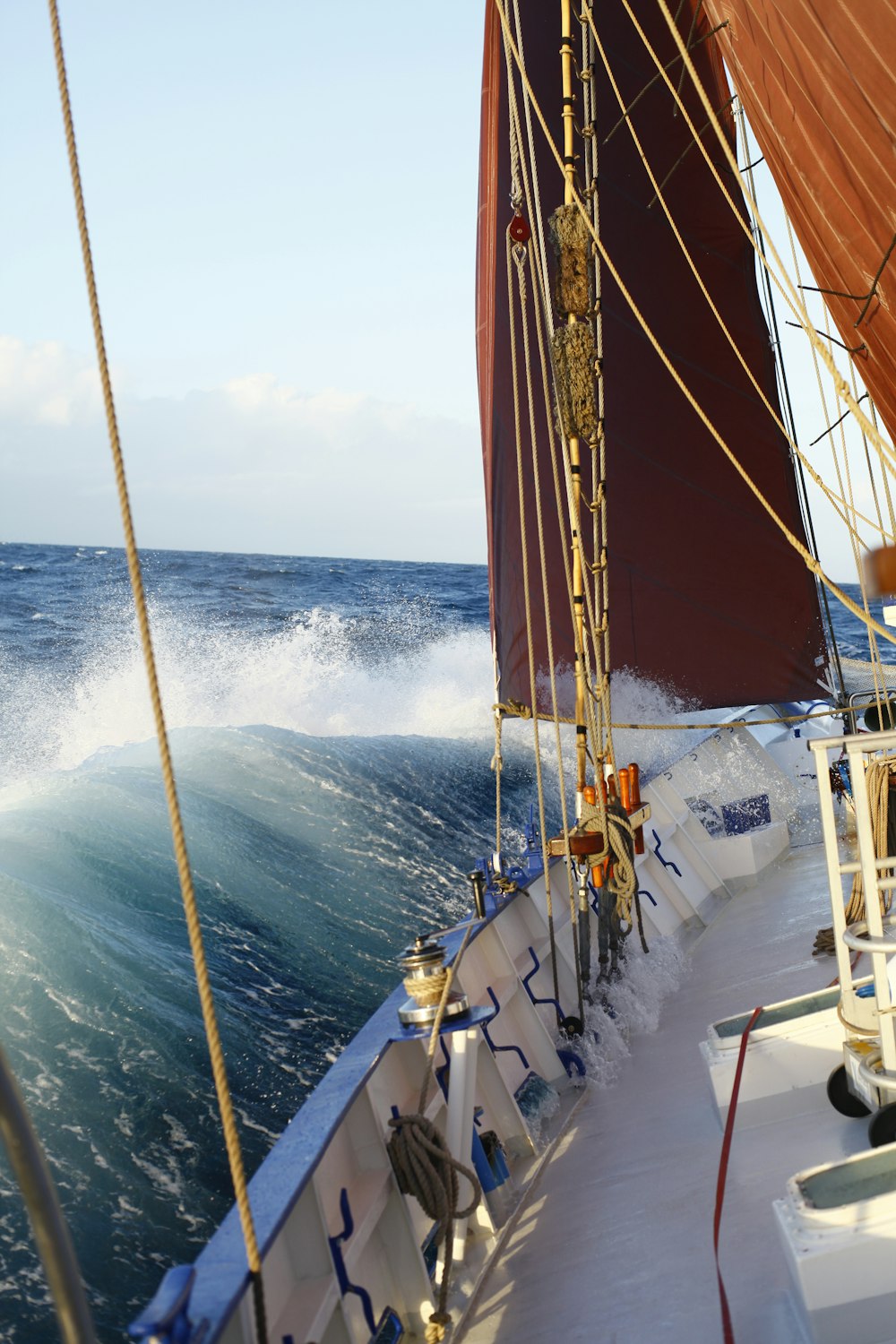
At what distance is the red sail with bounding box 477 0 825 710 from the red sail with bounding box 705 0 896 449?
3.18 metres

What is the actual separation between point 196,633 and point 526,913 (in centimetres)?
1594

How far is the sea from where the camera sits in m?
3.70

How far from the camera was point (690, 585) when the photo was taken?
6.69 m

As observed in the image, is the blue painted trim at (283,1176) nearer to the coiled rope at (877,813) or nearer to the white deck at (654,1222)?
the white deck at (654,1222)

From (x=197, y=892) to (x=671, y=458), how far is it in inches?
141

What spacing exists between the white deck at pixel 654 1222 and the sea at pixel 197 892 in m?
1.15

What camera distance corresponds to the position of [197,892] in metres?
6.54

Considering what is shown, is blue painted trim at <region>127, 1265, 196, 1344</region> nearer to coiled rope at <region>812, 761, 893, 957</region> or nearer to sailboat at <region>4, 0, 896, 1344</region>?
sailboat at <region>4, 0, 896, 1344</region>

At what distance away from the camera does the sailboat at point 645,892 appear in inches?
87.7

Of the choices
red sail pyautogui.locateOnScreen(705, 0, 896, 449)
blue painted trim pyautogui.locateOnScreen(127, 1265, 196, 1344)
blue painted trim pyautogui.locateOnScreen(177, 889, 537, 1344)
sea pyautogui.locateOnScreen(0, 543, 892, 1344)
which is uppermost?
red sail pyautogui.locateOnScreen(705, 0, 896, 449)

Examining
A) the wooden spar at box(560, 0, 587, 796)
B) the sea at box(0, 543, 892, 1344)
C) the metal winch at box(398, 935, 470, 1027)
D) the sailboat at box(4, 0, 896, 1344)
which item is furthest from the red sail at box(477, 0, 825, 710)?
the metal winch at box(398, 935, 470, 1027)

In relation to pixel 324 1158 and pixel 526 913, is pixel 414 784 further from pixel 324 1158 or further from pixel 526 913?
pixel 324 1158

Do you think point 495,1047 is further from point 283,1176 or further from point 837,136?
point 837,136

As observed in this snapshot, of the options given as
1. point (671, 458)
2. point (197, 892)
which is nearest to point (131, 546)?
point (197, 892)
